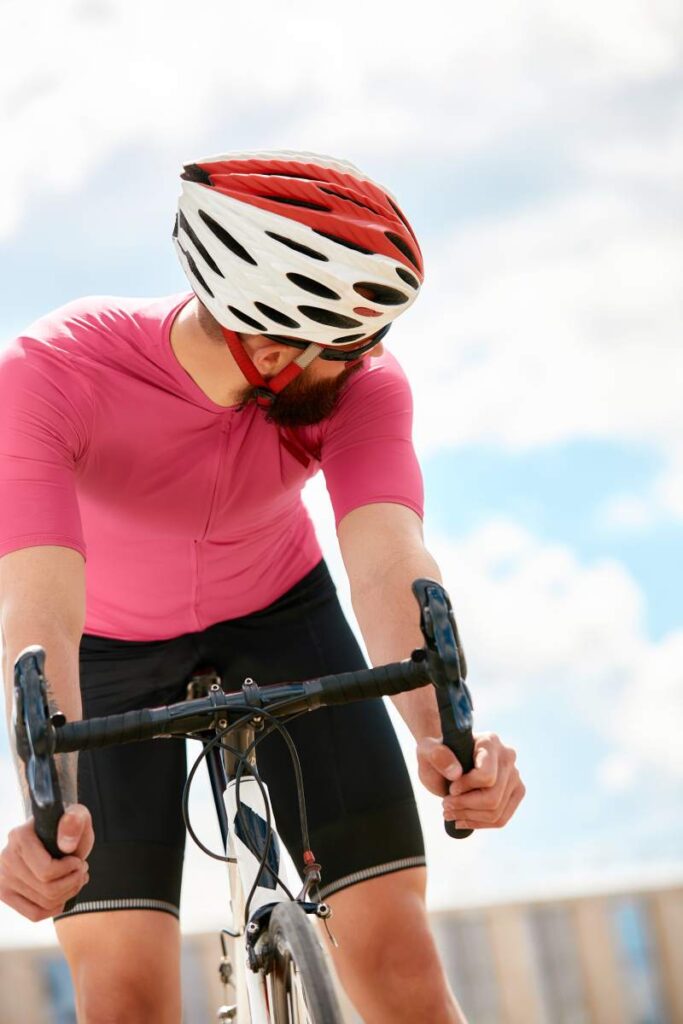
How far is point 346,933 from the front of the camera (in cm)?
279

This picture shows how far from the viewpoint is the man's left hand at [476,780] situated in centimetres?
211

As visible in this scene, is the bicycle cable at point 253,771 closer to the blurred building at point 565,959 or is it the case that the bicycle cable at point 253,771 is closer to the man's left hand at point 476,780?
the man's left hand at point 476,780

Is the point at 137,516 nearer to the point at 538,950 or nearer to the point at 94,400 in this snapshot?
the point at 94,400

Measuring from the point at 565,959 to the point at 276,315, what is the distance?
5.37m

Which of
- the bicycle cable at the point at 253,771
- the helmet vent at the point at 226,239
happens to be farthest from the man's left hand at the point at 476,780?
the helmet vent at the point at 226,239

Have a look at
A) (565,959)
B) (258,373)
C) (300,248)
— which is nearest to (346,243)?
(300,248)

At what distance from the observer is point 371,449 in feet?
9.30

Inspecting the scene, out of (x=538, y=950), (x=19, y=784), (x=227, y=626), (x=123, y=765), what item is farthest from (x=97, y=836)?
(x=538, y=950)

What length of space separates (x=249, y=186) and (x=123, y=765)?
1.33m

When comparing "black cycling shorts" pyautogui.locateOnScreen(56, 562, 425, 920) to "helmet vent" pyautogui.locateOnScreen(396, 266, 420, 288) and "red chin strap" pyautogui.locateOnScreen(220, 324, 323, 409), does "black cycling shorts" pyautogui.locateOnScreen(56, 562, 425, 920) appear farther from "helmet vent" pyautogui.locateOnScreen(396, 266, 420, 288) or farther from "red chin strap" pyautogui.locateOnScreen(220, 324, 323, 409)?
"helmet vent" pyautogui.locateOnScreen(396, 266, 420, 288)

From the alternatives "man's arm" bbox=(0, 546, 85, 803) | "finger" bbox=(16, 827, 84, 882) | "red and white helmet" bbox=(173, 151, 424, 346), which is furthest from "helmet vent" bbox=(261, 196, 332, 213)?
"finger" bbox=(16, 827, 84, 882)

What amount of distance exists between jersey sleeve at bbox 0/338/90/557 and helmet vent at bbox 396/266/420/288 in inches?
27.9

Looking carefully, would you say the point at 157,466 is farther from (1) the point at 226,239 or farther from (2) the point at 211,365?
(1) the point at 226,239

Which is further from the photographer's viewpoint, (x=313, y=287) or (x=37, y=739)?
(x=313, y=287)
